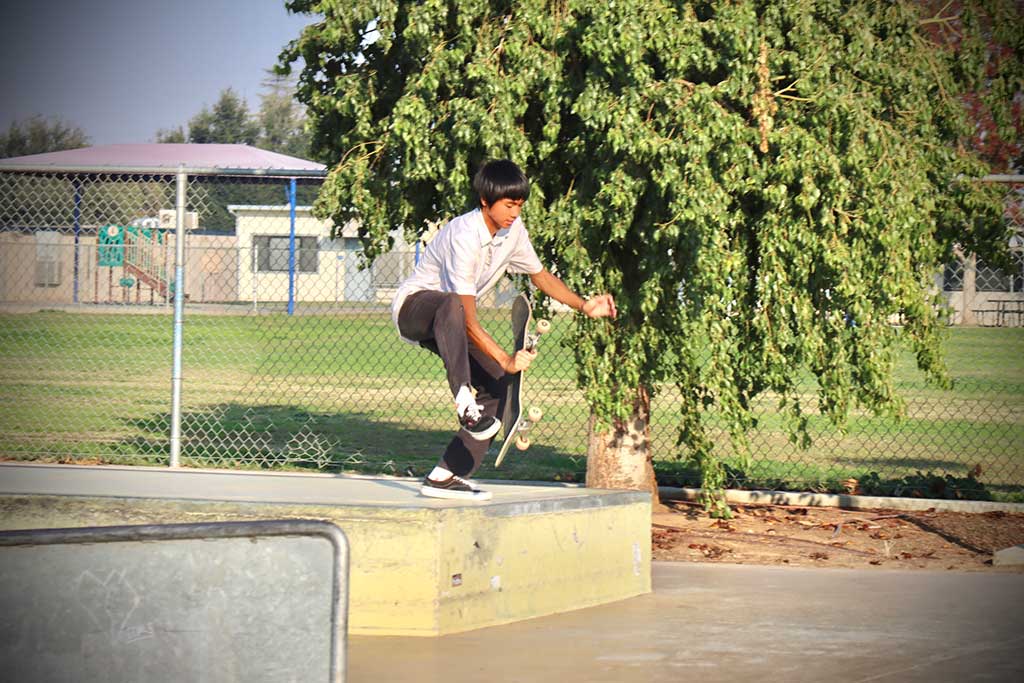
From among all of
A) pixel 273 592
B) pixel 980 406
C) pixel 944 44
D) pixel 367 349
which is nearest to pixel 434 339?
pixel 273 592

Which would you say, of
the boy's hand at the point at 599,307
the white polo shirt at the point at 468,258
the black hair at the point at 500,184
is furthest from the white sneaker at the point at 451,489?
the black hair at the point at 500,184

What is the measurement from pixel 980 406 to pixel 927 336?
8.80 meters

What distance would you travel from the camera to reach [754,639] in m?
5.59

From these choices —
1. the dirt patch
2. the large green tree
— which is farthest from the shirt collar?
the dirt patch

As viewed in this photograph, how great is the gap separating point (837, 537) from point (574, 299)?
3066 mm

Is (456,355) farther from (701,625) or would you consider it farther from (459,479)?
(701,625)

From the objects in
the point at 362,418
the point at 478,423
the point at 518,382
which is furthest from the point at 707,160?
the point at 362,418

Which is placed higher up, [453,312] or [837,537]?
[453,312]

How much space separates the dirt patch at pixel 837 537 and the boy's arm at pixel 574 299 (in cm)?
215

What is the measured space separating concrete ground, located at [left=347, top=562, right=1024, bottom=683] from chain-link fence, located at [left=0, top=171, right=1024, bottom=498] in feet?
7.37

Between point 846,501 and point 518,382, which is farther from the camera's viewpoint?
point 846,501

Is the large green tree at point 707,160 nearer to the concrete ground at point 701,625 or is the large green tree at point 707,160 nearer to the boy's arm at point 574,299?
the boy's arm at point 574,299

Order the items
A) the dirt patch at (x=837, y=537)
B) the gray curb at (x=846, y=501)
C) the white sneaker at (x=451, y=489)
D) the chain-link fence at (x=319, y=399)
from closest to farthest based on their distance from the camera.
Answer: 1. the white sneaker at (x=451, y=489)
2. the dirt patch at (x=837, y=537)
3. the gray curb at (x=846, y=501)
4. the chain-link fence at (x=319, y=399)

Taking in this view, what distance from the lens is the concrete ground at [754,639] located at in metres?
4.97
